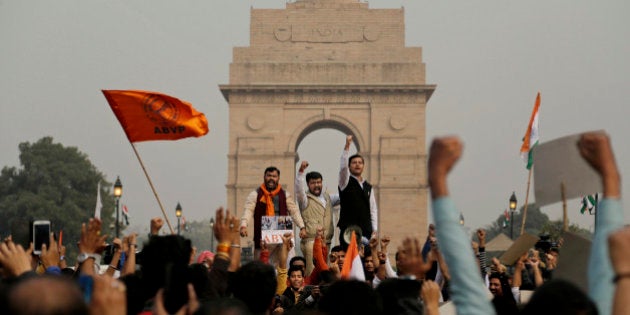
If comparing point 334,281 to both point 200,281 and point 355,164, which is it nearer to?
point 200,281

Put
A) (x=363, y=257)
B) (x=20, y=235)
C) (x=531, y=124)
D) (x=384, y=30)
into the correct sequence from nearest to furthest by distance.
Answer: (x=363, y=257)
(x=20, y=235)
(x=531, y=124)
(x=384, y=30)

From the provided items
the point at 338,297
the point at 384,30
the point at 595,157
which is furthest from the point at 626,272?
the point at 384,30

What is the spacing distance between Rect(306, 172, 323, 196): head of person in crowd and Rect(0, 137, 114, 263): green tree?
54.1 m

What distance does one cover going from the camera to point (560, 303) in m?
3.54

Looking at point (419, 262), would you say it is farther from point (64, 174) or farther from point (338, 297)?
point (64, 174)

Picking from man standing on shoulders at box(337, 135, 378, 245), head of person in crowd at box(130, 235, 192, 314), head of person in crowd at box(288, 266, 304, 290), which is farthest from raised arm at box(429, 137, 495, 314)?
man standing on shoulders at box(337, 135, 378, 245)

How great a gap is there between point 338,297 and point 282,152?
177ft

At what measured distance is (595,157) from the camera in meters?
3.84

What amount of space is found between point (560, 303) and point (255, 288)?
175cm

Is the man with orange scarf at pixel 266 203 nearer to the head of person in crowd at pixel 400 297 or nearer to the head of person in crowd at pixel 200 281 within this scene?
the head of person in crowd at pixel 200 281

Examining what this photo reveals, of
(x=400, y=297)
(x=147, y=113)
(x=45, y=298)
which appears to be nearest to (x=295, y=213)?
(x=147, y=113)

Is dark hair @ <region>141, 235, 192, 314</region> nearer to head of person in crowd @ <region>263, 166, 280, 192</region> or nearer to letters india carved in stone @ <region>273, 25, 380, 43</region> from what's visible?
head of person in crowd @ <region>263, 166, 280, 192</region>

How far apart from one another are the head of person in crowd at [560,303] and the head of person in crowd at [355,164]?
860 centimetres

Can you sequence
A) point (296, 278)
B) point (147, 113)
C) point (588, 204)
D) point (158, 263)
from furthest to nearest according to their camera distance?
point (588, 204), point (147, 113), point (296, 278), point (158, 263)
